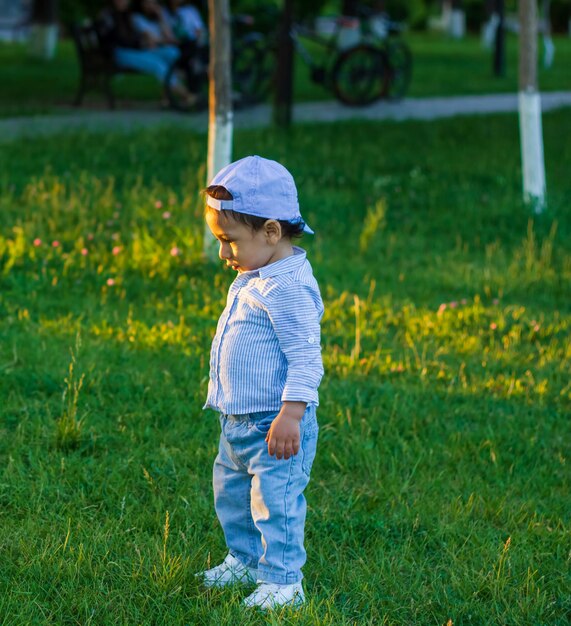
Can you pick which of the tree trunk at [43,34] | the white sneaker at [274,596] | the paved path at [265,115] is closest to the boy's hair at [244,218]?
the white sneaker at [274,596]

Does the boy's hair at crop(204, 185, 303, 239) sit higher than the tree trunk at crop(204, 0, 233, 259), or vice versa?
the tree trunk at crop(204, 0, 233, 259)

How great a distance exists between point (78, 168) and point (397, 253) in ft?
10.9

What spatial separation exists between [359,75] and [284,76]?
3.46 meters

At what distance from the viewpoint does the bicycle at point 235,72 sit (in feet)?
45.5

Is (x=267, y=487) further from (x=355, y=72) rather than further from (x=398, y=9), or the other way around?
(x=398, y=9)

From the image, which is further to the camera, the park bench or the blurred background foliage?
the blurred background foliage

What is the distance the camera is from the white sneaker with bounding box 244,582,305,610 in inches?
120

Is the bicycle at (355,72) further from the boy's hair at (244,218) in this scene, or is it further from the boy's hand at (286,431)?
the boy's hand at (286,431)

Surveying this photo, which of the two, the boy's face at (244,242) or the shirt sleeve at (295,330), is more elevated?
the boy's face at (244,242)

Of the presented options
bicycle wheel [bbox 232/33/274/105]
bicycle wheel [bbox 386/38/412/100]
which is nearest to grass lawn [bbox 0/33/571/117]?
bicycle wheel [bbox 386/38/412/100]

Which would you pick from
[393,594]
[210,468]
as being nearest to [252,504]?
[393,594]

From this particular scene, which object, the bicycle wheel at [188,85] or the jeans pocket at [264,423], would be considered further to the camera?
the bicycle wheel at [188,85]

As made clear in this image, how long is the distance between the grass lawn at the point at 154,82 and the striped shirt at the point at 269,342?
10660 millimetres

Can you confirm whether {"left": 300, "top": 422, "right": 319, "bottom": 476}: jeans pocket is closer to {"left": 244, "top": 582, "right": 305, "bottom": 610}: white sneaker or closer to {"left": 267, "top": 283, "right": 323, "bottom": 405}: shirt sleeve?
{"left": 267, "top": 283, "right": 323, "bottom": 405}: shirt sleeve
